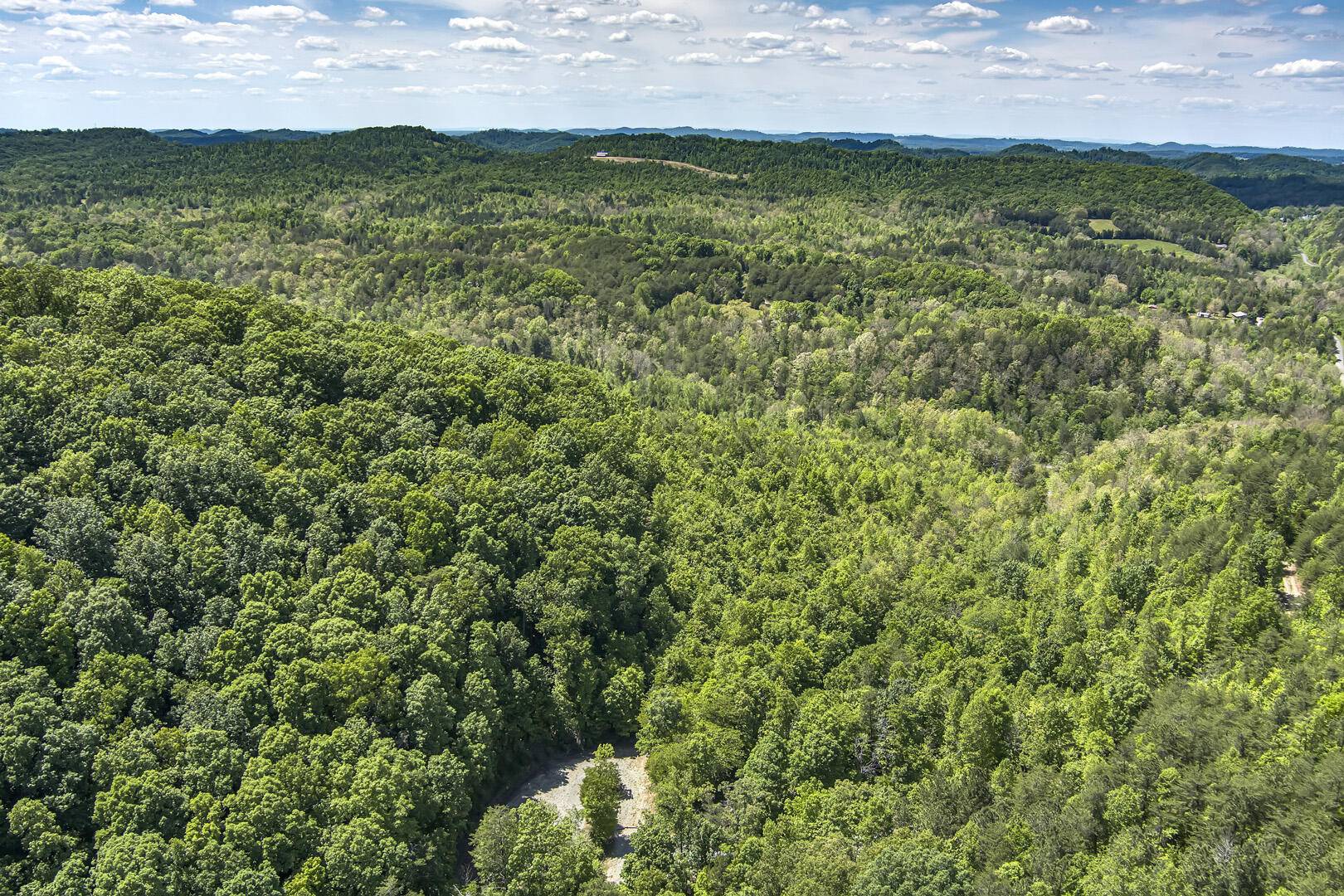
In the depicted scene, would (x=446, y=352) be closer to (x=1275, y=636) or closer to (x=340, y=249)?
(x=1275, y=636)

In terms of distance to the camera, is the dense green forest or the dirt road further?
the dirt road

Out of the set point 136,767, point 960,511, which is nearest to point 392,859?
point 136,767

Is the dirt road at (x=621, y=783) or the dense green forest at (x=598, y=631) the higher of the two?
the dense green forest at (x=598, y=631)

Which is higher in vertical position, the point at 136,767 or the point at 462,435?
the point at 462,435

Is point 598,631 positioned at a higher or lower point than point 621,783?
higher

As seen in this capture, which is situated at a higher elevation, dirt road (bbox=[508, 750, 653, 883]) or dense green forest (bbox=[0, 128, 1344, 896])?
dense green forest (bbox=[0, 128, 1344, 896])

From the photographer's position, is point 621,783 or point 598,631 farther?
point 598,631

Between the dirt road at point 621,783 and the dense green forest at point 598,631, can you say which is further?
the dirt road at point 621,783

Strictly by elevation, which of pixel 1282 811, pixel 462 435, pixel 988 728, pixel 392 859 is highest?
pixel 462 435
